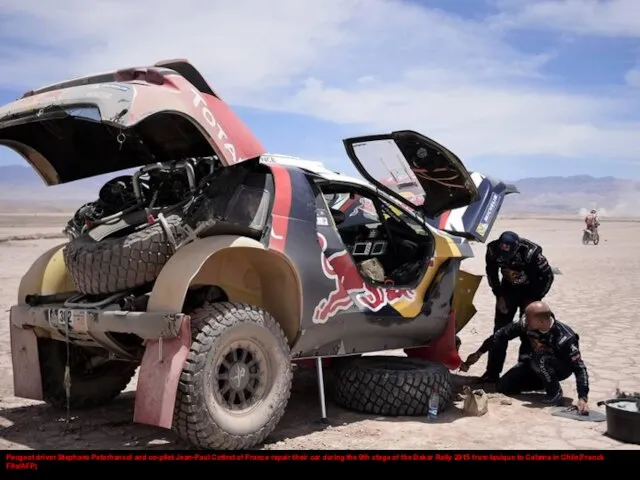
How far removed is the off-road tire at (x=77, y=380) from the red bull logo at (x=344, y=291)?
1849 millimetres

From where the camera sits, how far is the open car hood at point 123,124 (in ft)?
14.6

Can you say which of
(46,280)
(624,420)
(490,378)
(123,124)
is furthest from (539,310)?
(46,280)

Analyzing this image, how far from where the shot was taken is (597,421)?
5.71 meters

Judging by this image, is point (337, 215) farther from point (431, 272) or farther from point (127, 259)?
point (127, 259)

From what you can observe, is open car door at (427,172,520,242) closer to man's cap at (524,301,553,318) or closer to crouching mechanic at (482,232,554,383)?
crouching mechanic at (482,232,554,383)

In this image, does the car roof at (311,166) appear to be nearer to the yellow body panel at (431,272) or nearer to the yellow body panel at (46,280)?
the yellow body panel at (431,272)

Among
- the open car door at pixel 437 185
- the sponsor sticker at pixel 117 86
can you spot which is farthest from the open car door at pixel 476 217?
the sponsor sticker at pixel 117 86

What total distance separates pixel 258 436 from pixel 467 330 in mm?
5871

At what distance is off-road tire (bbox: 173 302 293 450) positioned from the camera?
4.43m

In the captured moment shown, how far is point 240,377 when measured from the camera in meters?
4.78

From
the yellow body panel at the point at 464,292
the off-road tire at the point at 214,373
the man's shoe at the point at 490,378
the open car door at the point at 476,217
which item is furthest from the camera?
the man's shoe at the point at 490,378

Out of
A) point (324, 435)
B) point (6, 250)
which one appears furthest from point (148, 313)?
point (6, 250)

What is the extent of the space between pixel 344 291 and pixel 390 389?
0.92m

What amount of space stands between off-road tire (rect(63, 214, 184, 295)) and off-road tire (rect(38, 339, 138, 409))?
1043 millimetres
